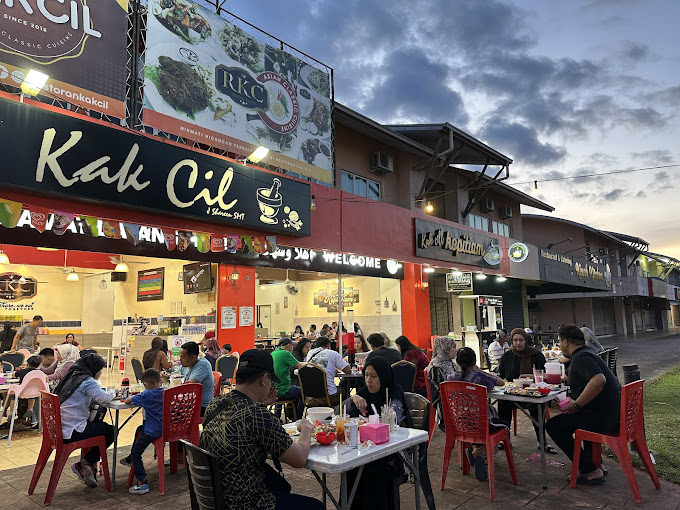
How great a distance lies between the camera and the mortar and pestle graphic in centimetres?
872

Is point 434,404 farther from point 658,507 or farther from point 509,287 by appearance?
point 509,287

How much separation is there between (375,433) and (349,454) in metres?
0.32

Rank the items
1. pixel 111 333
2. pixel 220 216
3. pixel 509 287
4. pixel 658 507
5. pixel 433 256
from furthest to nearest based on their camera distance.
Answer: pixel 509 287, pixel 111 333, pixel 433 256, pixel 220 216, pixel 658 507

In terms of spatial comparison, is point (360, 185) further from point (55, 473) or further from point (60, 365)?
point (55, 473)

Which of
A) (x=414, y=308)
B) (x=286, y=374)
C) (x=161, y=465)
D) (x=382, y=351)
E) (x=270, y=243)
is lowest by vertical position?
(x=161, y=465)

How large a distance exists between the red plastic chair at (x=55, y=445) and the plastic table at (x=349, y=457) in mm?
2712

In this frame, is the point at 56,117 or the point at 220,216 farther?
the point at 220,216

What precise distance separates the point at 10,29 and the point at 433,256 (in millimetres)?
10770

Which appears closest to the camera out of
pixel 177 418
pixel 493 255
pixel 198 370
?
pixel 177 418

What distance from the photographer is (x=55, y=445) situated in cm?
460

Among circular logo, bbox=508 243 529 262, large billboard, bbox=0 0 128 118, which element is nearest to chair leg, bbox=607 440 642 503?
large billboard, bbox=0 0 128 118

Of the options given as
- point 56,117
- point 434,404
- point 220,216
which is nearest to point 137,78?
point 56,117

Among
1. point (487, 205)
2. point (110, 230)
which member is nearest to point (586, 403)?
point (110, 230)

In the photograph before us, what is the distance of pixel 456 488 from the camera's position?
4664 millimetres
